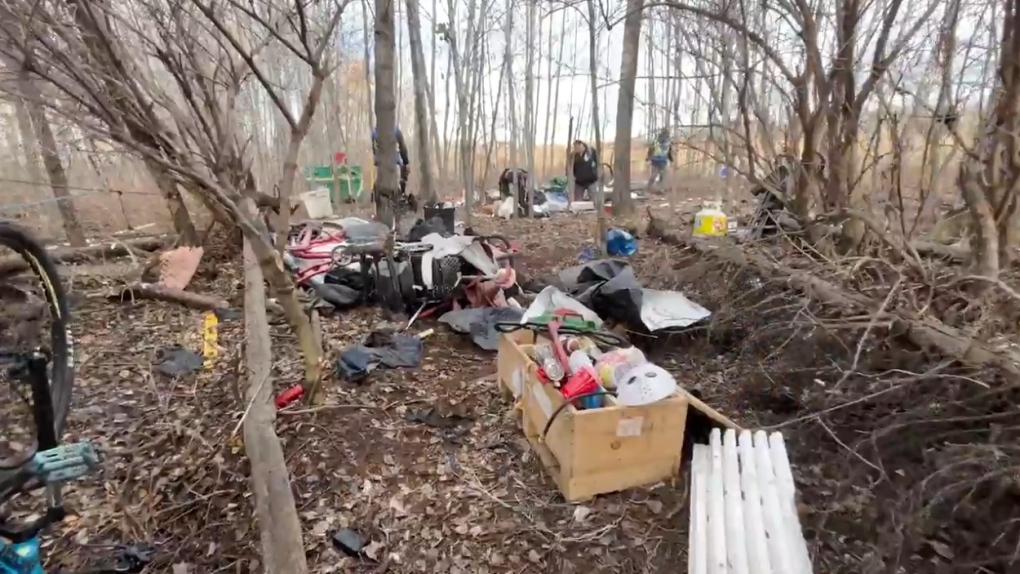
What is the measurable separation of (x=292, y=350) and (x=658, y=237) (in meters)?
4.56

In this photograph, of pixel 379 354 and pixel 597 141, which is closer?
pixel 379 354

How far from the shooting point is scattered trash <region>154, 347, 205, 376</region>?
11.9 feet

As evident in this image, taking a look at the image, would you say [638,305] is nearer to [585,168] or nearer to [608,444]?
[608,444]

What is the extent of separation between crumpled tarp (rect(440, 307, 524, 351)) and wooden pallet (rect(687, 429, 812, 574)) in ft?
5.76

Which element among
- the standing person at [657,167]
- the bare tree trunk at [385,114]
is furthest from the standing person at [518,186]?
the standing person at [657,167]

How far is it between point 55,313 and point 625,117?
26.0ft

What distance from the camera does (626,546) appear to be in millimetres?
2252

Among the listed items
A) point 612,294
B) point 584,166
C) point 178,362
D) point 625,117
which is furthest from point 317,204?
point 612,294

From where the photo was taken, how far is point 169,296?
4898mm

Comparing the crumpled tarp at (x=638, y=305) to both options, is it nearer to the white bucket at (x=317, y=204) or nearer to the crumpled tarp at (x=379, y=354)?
the crumpled tarp at (x=379, y=354)

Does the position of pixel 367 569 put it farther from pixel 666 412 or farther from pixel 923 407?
pixel 923 407

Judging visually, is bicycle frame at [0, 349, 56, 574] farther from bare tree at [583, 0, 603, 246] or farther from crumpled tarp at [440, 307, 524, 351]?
bare tree at [583, 0, 603, 246]

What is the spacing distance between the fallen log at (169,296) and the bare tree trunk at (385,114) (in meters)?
2.46

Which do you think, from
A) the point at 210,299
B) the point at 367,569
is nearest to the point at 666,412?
the point at 367,569
